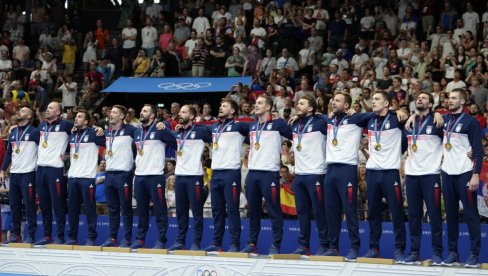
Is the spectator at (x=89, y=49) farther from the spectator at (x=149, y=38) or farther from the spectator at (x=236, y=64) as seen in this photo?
the spectator at (x=236, y=64)

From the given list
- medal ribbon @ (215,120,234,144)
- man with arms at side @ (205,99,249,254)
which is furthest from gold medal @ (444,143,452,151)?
medal ribbon @ (215,120,234,144)

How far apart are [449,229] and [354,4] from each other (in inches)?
537

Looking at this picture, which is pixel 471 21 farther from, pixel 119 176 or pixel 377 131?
pixel 119 176

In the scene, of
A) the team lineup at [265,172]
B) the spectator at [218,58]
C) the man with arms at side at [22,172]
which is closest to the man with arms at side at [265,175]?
the team lineup at [265,172]

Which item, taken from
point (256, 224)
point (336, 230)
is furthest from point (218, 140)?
point (336, 230)

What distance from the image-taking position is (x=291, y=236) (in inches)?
584

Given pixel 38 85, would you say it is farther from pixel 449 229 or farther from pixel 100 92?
pixel 449 229

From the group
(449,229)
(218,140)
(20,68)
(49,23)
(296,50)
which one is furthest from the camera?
(49,23)

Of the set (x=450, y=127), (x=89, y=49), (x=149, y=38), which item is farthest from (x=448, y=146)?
(x=89, y=49)

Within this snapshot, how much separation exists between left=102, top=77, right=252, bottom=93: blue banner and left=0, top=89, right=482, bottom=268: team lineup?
7.71 m

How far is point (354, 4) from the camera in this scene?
2562cm

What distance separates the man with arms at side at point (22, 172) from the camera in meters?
16.1

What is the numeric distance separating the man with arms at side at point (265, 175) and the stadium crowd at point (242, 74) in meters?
0.03

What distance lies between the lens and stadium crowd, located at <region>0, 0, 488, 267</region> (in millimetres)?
14750
